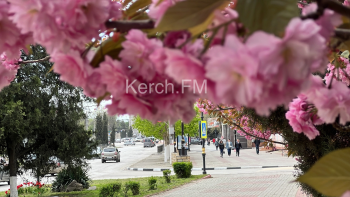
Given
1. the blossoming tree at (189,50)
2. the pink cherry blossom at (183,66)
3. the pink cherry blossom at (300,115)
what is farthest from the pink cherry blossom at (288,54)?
the pink cherry blossom at (300,115)

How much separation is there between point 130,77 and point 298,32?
432 mm

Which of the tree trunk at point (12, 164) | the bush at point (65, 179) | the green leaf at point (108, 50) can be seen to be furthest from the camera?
the bush at point (65, 179)

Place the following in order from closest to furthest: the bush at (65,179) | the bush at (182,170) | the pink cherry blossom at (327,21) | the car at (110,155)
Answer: the pink cherry blossom at (327,21)
the bush at (65,179)
the bush at (182,170)
the car at (110,155)

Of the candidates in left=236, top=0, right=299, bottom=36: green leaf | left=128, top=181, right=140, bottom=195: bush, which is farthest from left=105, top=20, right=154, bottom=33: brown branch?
left=128, top=181, right=140, bottom=195: bush

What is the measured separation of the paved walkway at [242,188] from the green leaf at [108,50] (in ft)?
36.5

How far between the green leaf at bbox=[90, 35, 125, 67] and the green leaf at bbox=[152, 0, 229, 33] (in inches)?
8.1

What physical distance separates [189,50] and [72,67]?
1.07 ft

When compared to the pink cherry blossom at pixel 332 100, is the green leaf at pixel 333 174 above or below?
below

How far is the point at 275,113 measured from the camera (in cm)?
540

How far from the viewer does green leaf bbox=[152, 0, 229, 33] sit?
78 centimetres

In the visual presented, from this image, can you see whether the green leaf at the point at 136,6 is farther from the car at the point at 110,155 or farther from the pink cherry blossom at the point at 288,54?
the car at the point at 110,155

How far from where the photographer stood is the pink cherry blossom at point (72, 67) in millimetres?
902

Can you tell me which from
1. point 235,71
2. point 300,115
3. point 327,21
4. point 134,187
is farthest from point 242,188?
point 235,71

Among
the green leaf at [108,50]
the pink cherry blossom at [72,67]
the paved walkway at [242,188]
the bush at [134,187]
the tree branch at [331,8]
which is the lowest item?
the paved walkway at [242,188]
